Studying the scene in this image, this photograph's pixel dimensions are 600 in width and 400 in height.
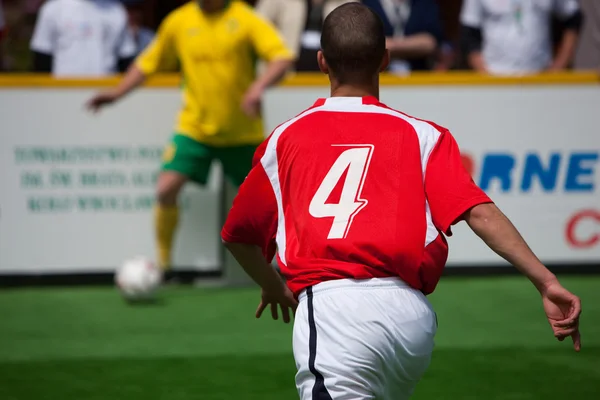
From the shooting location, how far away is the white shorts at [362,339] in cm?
289

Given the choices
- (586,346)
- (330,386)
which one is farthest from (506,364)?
(330,386)

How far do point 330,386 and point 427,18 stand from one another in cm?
684

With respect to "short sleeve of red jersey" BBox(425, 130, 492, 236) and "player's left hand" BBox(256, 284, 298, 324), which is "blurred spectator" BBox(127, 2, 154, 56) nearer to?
"player's left hand" BBox(256, 284, 298, 324)

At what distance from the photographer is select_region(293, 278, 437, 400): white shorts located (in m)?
2.89

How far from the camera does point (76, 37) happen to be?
9.31 meters

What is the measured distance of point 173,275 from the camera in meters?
8.55

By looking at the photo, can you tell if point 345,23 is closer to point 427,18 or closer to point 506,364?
point 506,364

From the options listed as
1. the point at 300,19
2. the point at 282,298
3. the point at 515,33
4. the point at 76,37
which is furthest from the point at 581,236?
the point at 282,298

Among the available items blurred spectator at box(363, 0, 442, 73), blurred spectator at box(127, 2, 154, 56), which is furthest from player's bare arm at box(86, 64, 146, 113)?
blurred spectator at box(127, 2, 154, 56)

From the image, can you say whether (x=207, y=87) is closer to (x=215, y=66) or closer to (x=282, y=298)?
(x=215, y=66)

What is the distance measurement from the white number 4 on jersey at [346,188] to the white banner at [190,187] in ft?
18.2

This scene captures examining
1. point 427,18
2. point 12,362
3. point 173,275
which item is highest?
point 427,18

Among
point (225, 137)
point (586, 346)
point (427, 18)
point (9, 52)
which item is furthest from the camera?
point (9, 52)

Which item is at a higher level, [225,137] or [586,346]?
[225,137]
